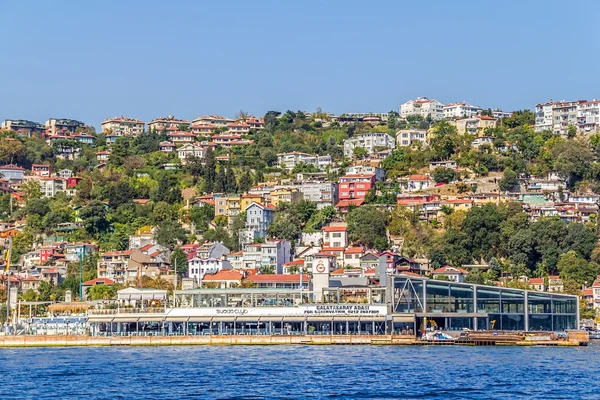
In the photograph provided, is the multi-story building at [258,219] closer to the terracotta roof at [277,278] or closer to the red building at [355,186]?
the red building at [355,186]

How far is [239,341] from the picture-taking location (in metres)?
70.8

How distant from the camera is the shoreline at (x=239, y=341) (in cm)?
6931

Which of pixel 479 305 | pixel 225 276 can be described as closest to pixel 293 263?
pixel 225 276

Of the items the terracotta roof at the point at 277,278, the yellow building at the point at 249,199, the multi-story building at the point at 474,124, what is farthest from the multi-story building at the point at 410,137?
the terracotta roof at the point at 277,278

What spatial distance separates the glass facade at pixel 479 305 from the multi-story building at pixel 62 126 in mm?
101393

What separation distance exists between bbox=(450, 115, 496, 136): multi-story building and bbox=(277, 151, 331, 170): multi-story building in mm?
16574

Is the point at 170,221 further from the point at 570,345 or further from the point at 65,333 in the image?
the point at 570,345

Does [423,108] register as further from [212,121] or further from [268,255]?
[268,255]

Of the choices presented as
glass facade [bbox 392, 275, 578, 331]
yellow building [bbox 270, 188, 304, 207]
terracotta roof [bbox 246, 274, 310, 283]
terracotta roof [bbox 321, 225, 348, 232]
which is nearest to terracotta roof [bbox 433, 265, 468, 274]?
terracotta roof [bbox 246, 274, 310, 283]

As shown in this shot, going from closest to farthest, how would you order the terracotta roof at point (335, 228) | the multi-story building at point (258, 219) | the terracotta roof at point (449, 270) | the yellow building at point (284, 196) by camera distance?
the terracotta roof at point (449, 270) < the terracotta roof at point (335, 228) < the multi-story building at point (258, 219) < the yellow building at point (284, 196)

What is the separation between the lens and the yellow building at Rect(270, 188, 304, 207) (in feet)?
383

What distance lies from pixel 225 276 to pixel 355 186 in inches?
998

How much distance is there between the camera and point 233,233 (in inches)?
4390

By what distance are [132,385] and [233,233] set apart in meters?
62.5
